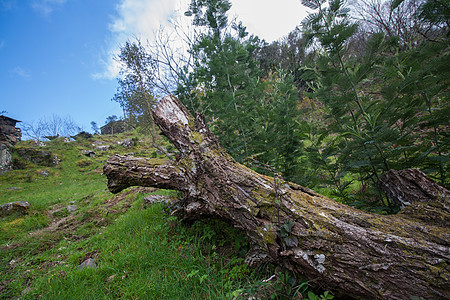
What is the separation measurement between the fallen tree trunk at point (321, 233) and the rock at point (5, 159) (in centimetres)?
2075

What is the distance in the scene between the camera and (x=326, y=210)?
146cm

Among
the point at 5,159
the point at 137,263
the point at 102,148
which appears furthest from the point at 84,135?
the point at 137,263

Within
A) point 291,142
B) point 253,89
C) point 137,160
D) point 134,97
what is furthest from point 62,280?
point 134,97

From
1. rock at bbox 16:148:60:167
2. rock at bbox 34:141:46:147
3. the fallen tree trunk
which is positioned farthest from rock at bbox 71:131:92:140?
the fallen tree trunk

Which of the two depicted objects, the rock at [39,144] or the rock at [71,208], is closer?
the rock at [71,208]

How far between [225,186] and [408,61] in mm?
2237

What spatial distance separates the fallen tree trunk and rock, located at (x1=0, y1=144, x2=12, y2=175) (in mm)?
20747

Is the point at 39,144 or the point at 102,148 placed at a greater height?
the point at 39,144

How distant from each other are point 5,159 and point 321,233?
→ 904 inches

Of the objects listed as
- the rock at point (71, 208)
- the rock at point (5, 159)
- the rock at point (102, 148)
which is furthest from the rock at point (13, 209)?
the rock at point (102, 148)

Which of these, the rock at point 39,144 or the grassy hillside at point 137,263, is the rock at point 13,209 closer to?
the grassy hillside at point 137,263

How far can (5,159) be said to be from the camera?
14.6 m

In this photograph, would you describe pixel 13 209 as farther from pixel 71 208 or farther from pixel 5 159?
pixel 5 159

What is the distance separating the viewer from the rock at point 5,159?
46.7 ft
